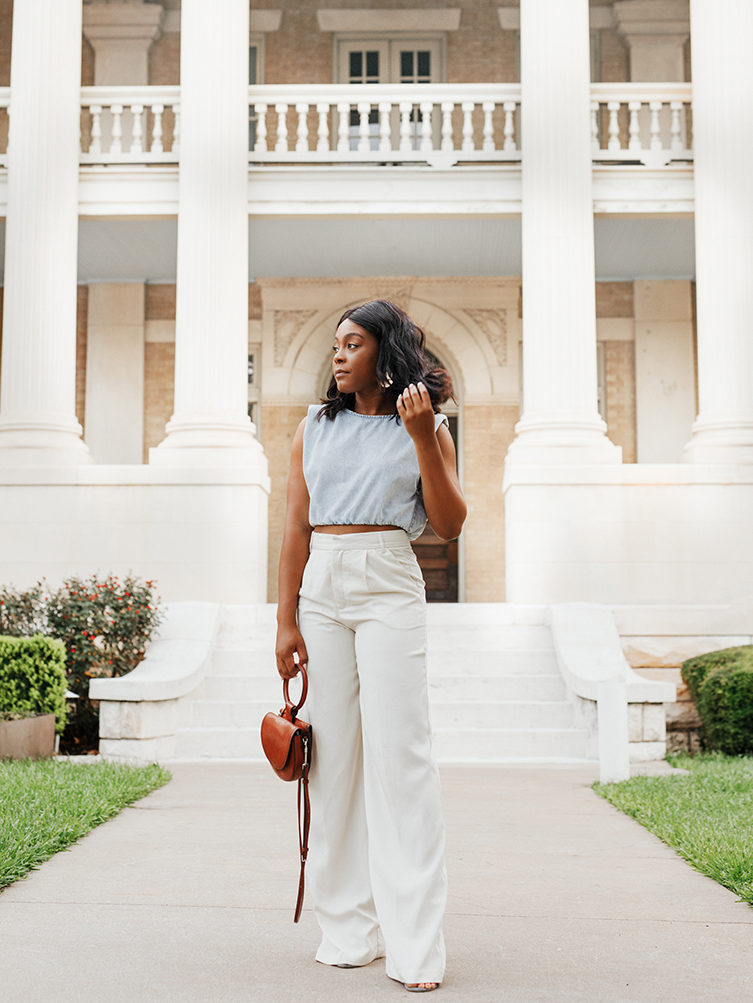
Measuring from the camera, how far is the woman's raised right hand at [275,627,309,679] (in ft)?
11.5

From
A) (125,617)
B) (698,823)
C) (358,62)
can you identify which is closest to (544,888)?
(698,823)

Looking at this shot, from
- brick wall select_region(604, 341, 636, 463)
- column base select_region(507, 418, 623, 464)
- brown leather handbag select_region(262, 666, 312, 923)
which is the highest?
brick wall select_region(604, 341, 636, 463)

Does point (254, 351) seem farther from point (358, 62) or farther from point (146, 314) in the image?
point (358, 62)

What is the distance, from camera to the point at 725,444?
1275 cm

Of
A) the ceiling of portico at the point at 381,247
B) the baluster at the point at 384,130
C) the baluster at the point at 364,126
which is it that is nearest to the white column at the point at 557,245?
the ceiling of portico at the point at 381,247

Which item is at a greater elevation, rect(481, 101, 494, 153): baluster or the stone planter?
rect(481, 101, 494, 153): baluster

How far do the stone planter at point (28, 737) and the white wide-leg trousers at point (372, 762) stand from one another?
5158 mm

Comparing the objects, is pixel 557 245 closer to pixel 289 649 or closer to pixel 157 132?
pixel 157 132

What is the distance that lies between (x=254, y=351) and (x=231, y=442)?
479 centimetres

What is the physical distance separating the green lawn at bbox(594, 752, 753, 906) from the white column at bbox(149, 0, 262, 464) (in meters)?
6.50

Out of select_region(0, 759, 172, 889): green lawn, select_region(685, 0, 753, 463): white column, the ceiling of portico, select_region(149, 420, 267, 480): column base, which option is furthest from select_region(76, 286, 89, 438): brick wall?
select_region(0, 759, 172, 889): green lawn

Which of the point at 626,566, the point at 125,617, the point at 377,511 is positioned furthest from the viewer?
the point at 626,566

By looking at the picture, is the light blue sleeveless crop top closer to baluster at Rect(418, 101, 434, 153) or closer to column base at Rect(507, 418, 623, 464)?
column base at Rect(507, 418, 623, 464)

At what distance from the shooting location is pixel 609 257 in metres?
16.1
